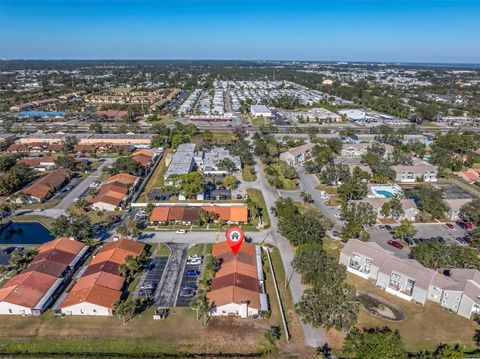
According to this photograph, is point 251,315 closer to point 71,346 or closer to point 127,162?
point 71,346

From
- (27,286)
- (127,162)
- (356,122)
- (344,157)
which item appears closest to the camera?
(27,286)

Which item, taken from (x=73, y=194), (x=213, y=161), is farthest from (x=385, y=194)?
(x=73, y=194)

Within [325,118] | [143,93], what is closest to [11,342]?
[325,118]

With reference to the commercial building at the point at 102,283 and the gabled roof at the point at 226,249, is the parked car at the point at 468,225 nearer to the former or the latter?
the gabled roof at the point at 226,249

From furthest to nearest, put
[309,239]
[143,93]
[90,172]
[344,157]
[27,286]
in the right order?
[143,93] → [344,157] → [90,172] → [309,239] → [27,286]

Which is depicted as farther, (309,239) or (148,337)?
(309,239)
